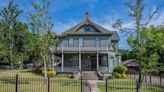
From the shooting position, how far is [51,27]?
2762 cm

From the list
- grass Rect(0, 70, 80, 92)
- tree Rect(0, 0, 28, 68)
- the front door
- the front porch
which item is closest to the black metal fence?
grass Rect(0, 70, 80, 92)

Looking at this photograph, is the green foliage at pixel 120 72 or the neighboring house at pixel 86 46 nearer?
the green foliage at pixel 120 72

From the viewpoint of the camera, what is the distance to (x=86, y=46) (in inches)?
1540

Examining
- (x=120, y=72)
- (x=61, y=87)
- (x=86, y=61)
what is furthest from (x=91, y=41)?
(x=61, y=87)

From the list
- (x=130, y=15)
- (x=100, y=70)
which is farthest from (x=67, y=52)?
(x=130, y=15)

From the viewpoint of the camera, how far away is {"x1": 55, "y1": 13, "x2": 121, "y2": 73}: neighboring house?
38281 mm

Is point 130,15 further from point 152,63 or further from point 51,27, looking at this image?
point 51,27

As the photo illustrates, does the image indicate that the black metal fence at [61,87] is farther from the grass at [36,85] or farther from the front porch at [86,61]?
the front porch at [86,61]

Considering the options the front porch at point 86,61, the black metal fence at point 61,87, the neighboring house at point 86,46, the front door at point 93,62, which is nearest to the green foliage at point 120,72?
the neighboring house at point 86,46

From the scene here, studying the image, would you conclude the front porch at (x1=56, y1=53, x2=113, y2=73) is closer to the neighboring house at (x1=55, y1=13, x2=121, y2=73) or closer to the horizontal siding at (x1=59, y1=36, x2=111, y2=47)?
the neighboring house at (x1=55, y1=13, x2=121, y2=73)

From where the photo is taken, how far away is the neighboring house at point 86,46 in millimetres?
38281

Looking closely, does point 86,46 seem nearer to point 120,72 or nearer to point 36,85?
→ point 120,72

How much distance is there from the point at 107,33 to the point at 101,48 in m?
A: 2.48

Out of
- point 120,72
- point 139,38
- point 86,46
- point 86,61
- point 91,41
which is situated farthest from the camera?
point 86,61
